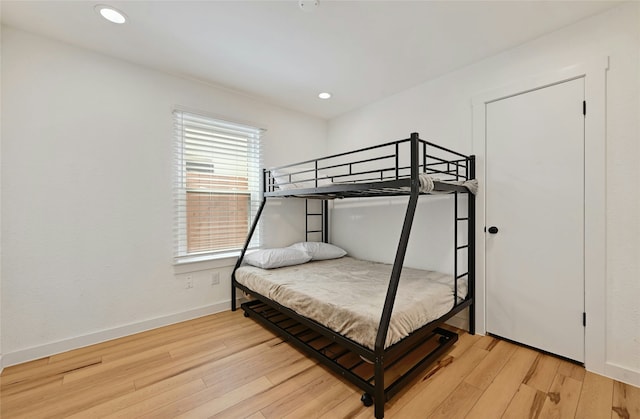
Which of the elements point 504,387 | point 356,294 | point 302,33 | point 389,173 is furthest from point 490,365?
point 302,33

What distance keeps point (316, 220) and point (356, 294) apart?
73.1 inches

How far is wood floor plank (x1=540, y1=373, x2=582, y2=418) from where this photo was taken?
1436mm

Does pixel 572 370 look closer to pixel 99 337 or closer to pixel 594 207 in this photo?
pixel 594 207

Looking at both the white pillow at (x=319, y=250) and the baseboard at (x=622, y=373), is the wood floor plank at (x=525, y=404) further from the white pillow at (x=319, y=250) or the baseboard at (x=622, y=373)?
the white pillow at (x=319, y=250)

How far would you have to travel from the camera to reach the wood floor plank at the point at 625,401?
4.66ft

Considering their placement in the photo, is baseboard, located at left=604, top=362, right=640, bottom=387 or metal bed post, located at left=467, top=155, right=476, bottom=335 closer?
baseboard, located at left=604, top=362, right=640, bottom=387

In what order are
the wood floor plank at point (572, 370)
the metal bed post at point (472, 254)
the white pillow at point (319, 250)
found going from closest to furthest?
the wood floor plank at point (572, 370) → the metal bed post at point (472, 254) → the white pillow at point (319, 250)

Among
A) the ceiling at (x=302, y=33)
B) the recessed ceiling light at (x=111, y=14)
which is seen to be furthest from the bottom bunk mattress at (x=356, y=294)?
the recessed ceiling light at (x=111, y=14)

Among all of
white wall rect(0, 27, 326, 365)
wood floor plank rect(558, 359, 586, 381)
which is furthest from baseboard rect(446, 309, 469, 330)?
white wall rect(0, 27, 326, 365)

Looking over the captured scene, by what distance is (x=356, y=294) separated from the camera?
1.96 metres

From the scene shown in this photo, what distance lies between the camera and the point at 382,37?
2.02 metres

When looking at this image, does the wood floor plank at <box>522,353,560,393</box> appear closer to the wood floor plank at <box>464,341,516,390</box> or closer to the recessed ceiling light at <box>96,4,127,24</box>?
the wood floor plank at <box>464,341,516,390</box>

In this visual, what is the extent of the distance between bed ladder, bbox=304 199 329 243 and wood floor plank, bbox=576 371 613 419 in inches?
106

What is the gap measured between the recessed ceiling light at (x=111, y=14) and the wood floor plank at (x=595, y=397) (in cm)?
367
